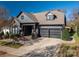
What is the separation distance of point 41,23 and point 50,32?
210 millimetres

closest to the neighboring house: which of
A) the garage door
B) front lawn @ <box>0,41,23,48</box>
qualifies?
the garage door

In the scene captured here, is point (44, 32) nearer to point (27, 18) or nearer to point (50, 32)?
point (50, 32)

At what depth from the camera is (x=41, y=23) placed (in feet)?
15.6

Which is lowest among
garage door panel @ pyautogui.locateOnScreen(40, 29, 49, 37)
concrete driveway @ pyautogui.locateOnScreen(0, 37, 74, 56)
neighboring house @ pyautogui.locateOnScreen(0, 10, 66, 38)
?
concrete driveway @ pyautogui.locateOnScreen(0, 37, 74, 56)

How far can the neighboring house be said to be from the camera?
468cm

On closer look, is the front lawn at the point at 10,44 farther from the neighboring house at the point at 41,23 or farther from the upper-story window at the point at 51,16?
the upper-story window at the point at 51,16

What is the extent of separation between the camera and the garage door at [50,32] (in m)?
4.71

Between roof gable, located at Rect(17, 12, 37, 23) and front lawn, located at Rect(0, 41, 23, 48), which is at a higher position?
roof gable, located at Rect(17, 12, 37, 23)

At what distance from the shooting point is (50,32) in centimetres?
475

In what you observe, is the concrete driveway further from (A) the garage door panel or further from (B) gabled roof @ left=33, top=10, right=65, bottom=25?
(B) gabled roof @ left=33, top=10, right=65, bottom=25

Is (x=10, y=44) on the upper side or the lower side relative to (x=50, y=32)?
lower

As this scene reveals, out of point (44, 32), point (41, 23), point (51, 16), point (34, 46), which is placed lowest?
point (34, 46)

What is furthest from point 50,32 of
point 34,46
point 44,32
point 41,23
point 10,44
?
point 10,44

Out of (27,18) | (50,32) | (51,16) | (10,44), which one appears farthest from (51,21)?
(10,44)
